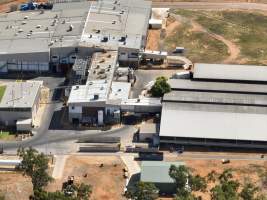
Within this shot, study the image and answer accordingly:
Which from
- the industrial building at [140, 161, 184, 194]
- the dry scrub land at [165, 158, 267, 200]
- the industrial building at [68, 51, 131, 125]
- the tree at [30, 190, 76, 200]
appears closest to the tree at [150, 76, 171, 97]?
the industrial building at [68, 51, 131, 125]

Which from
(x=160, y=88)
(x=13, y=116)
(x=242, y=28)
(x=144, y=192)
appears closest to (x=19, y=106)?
(x=13, y=116)

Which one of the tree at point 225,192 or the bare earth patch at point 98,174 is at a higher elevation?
the tree at point 225,192

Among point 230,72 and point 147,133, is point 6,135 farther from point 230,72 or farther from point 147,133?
point 230,72

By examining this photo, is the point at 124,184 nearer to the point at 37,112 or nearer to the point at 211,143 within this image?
the point at 211,143

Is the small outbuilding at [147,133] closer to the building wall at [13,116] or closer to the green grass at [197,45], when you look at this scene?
the building wall at [13,116]

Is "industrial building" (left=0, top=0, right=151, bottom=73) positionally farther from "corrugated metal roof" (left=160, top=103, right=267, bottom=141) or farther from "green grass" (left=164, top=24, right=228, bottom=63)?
"corrugated metal roof" (left=160, top=103, right=267, bottom=141)

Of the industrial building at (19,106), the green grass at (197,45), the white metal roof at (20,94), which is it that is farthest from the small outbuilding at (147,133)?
the green grass at (197,45)
